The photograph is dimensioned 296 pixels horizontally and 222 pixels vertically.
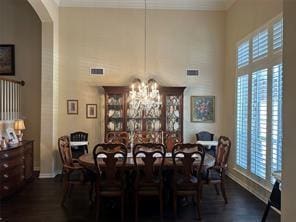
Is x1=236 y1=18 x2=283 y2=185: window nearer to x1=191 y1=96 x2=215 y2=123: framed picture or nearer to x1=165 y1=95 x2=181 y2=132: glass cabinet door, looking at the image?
x1=191 y1=96 x2=215 y2=123: framed picture

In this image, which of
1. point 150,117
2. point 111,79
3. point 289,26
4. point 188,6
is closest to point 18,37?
point 111,79

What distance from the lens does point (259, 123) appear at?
5.27 meters

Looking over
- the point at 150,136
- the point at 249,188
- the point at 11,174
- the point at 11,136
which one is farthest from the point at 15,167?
the point at 249,188

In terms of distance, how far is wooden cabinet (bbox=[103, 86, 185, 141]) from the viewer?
7043 millimetres

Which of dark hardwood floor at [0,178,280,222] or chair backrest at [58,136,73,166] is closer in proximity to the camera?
dark hardwood floor at [0,178,280,222]

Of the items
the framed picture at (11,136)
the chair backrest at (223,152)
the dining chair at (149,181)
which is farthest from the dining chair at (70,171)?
the chair backrest at (223,152)

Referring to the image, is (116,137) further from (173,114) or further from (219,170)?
(219,170)

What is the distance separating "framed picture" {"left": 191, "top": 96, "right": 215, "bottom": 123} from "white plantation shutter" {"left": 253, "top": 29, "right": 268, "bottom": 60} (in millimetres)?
2115

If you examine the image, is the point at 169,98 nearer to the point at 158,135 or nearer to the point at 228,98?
the point at 158,135

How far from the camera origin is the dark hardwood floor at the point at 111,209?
4.21 metres

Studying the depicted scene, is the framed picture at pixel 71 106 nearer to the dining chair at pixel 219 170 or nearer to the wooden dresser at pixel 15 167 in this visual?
the wooden dresser at pixel 15 167

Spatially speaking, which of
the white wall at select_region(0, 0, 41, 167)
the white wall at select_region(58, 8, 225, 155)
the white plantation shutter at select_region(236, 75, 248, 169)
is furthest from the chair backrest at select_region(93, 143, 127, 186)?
the white wall at select_region(0, 0, 41, 167)

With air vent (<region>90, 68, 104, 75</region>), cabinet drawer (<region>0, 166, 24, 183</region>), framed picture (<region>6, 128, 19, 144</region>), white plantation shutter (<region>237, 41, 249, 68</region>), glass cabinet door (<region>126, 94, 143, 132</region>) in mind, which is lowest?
cabinet drawer (<region>0, 166, 24, 183</region>)

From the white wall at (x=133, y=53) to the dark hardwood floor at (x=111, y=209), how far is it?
2.31 metres
